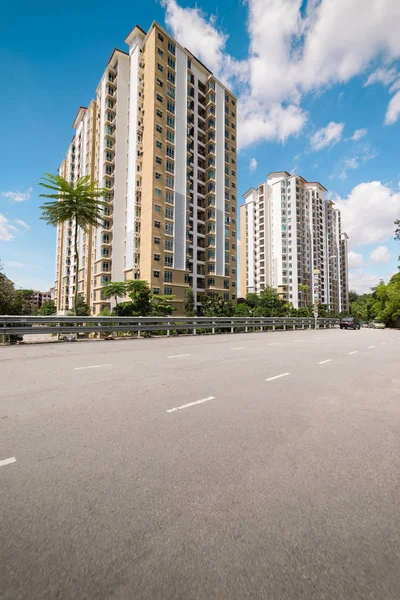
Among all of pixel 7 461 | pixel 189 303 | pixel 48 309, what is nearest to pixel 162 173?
pixel 189 303

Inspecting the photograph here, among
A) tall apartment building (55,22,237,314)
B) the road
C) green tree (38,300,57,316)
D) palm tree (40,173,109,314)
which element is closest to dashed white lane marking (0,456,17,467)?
the road

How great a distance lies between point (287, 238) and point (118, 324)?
94.0 meters

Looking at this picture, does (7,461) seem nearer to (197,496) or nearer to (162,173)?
(197,496)

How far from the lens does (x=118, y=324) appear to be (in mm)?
17469

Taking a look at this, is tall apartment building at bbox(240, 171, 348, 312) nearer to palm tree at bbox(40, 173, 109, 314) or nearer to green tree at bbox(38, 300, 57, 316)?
green tree at bbox(38, 300, 57, 316)

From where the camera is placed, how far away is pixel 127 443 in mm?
3324

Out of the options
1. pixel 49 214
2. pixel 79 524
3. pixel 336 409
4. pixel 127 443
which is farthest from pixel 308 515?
pixel 49 214

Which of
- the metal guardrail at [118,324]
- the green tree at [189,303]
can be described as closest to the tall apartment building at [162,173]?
the green tree at [189,303]

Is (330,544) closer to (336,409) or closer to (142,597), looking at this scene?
(142,597)

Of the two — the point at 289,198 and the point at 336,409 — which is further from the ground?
the point at 289,198

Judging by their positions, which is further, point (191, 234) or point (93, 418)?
point (191, 234)

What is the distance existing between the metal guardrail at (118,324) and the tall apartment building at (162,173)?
27.0 metres

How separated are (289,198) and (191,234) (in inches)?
2349

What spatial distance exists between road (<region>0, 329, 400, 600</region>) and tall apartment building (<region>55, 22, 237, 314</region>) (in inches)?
1786
